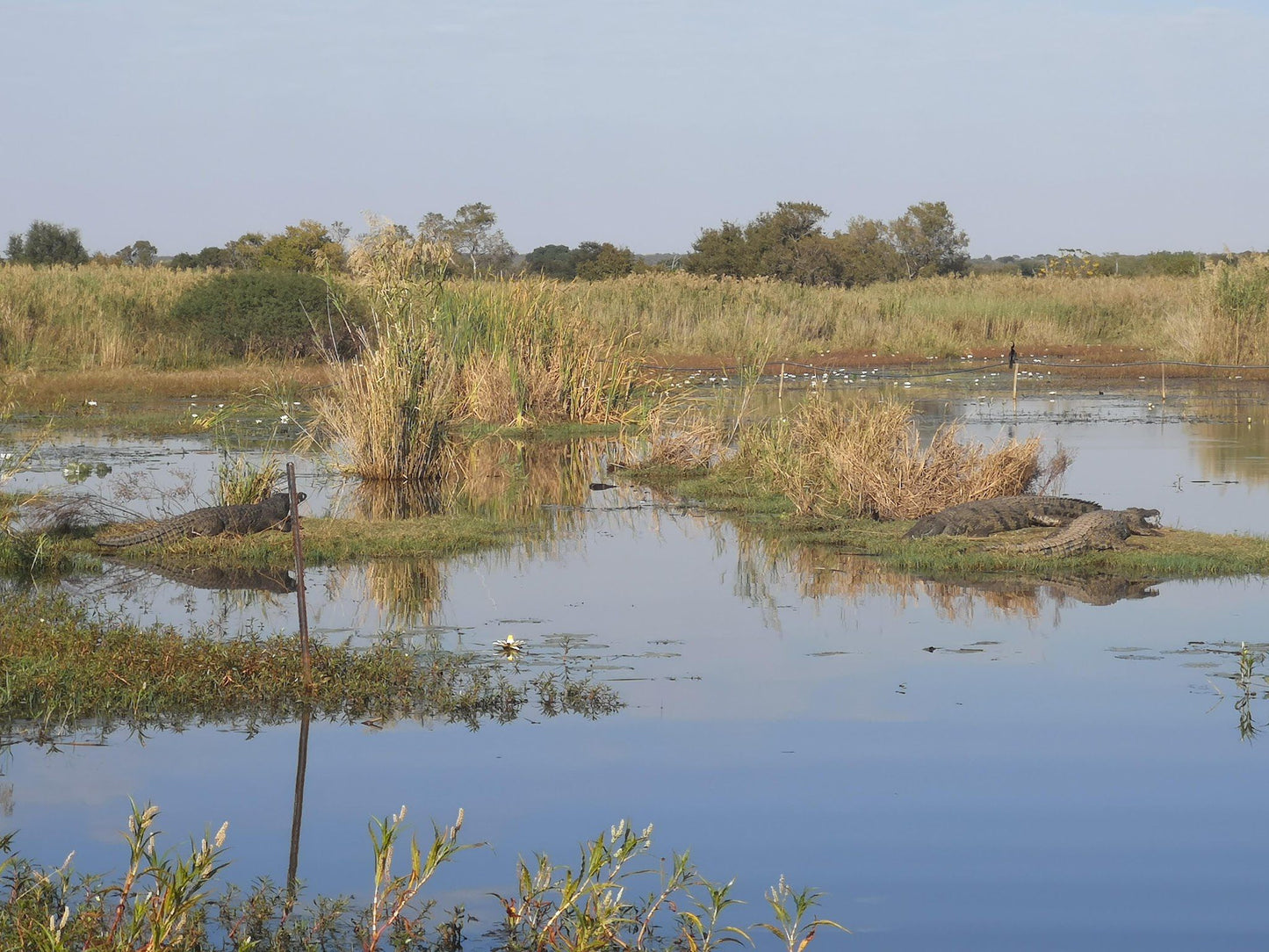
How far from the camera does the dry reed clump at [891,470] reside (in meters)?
11.4

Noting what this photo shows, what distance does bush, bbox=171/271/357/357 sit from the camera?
81.8 feet

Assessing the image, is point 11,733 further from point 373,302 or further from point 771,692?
point 373,302

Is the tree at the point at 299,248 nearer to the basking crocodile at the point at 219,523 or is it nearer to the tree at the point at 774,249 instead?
the tree at the point at 774,249

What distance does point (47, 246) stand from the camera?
163 feet

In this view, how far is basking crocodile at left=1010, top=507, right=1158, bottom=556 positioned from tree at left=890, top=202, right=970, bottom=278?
161ft

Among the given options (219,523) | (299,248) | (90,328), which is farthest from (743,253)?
(219,523)

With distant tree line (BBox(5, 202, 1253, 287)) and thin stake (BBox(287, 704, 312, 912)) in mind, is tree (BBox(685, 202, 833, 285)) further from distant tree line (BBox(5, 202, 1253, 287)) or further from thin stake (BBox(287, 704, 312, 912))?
thin stake (BBox(287, 704, 312, 912))

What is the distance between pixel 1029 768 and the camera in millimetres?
5691

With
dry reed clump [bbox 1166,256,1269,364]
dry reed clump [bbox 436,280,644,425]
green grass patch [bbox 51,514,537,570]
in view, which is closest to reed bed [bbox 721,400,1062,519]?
green grass patch [bbox 51,514,537,570]

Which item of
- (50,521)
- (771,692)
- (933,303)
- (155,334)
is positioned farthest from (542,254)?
(771,692)

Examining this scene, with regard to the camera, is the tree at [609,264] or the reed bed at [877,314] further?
the tree at [609,264]

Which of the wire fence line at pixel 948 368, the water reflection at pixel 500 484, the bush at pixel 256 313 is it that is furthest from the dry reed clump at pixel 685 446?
the bush at pixel 256 313

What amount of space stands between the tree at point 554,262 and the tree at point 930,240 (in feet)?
43.6

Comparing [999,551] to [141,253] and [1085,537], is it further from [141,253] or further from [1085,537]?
[141,253]
